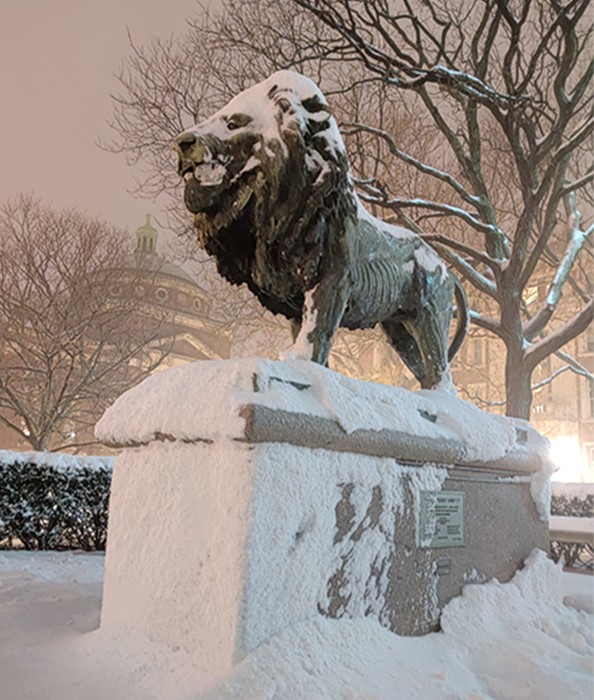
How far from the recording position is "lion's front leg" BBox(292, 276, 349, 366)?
347 centimetres

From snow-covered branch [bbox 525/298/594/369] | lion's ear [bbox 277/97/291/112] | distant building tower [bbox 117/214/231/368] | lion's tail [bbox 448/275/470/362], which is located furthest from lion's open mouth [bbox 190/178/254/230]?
distant building tower [bbox 117/214/231/368]

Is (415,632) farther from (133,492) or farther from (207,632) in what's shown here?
(133,492)

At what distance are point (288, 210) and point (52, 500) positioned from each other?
6124 millimetres

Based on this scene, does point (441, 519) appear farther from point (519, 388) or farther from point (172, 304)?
point (172, 304)

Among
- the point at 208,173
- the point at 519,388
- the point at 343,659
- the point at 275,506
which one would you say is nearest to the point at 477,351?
the point at 519,388

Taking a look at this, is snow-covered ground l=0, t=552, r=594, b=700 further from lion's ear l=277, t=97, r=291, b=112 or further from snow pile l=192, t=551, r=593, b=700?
lion's ear l=277, t=97, r=291, b=112

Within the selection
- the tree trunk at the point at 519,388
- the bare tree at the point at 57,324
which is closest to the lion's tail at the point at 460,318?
the tree trunk at the point at 519,388

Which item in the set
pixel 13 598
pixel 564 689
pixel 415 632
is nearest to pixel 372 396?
pixel 415 632

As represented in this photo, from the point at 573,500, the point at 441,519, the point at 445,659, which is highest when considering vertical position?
the point at 441,519

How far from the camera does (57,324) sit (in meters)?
15.5

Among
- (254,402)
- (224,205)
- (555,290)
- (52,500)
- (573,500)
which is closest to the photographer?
(254,402)

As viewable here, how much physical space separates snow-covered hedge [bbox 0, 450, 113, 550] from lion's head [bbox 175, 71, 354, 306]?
18.3 feet

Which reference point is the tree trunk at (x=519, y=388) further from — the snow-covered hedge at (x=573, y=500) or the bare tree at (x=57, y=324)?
the bare tree at (x=57, y=324)

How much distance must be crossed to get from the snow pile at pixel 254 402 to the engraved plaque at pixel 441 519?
273 mm
